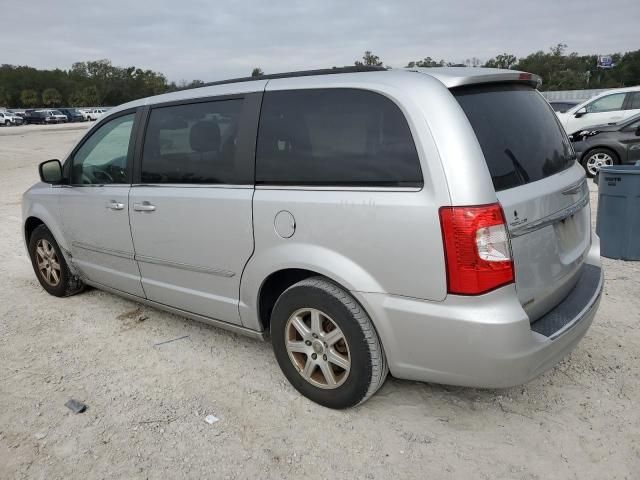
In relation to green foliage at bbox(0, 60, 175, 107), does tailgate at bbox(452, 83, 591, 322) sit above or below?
below

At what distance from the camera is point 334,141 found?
267 cm

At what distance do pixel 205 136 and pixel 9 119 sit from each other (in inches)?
2170

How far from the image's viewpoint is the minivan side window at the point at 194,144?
10.2 ft

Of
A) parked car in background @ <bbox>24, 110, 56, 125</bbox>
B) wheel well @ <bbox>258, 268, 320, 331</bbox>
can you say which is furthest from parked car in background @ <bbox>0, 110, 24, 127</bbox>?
wheel well @ <bbox>258, 268, 320, 331</bbox>

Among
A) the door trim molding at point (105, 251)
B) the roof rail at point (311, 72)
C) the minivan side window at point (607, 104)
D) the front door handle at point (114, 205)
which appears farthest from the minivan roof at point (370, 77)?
the minivan side window at point (607, 104)

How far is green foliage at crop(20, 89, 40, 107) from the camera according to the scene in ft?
274

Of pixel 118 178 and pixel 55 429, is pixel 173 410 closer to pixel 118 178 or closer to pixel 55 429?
pixel 55 429

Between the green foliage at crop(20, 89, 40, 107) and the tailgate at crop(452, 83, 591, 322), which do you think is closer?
the tailgate at crop(452, 83, 591, 322)

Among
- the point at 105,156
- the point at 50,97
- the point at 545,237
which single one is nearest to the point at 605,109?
the point at 545,237

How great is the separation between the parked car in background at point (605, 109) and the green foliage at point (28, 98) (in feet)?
295

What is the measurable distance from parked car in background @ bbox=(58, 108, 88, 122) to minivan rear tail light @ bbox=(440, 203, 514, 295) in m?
60.0

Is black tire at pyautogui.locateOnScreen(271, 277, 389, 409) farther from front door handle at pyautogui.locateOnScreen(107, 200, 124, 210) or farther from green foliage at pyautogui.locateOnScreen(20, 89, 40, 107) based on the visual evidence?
green foliage at pyautogui.locateOnScreen(20, 89, 40, 107)

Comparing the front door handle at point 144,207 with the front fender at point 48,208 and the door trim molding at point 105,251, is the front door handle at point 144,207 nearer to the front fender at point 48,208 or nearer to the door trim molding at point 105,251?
the door trim molding at point 105,251

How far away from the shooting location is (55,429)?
9.32ft
